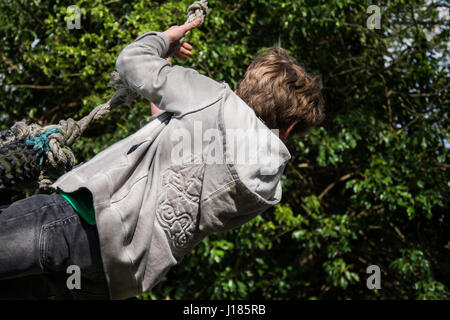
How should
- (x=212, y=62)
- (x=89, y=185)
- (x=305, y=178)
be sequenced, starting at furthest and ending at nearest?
(x=305, y=178) < (x=212, y=62) < (x=89, y=185)

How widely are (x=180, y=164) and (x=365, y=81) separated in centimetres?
365

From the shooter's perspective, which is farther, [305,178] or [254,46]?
[305,178]

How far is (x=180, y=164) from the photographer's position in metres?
1.60

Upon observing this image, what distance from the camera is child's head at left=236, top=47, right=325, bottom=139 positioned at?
5.67ft

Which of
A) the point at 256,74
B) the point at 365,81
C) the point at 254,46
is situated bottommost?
the point at 256,74

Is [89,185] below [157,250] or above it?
above

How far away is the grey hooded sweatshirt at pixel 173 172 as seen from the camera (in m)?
1.55

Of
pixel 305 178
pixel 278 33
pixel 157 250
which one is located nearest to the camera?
pixel 157 250

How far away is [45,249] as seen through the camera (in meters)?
1.54

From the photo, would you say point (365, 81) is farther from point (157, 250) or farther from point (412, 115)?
point (157, 250)

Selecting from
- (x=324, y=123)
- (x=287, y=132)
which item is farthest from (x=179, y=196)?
(x=324, y=123)

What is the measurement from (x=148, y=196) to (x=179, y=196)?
3.4 inches

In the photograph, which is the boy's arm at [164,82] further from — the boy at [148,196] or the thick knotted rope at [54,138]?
the thick knotted rope at [54,138]

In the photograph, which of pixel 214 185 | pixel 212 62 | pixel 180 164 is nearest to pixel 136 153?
pixel 180 164
